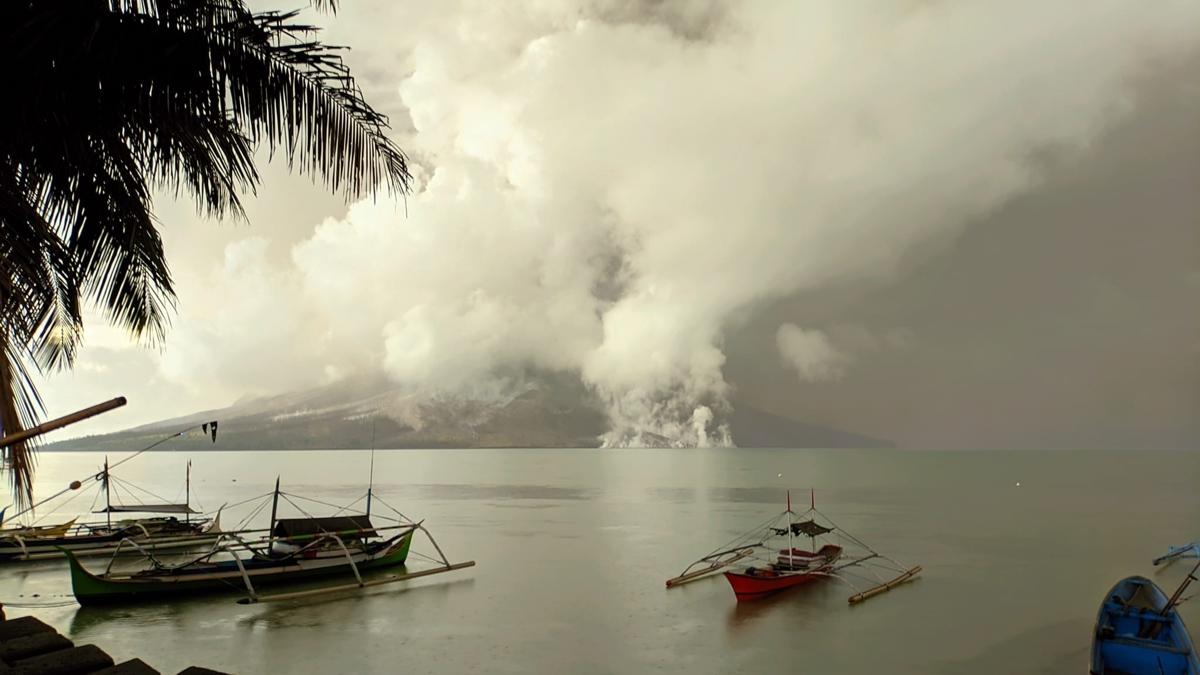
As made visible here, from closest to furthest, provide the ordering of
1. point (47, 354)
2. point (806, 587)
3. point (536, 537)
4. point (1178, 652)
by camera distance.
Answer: point (47, 354), point (1178, 652), point (806, 587), point (536, 537)

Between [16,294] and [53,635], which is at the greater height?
[16,294]

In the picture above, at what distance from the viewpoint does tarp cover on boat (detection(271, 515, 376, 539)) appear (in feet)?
88.2

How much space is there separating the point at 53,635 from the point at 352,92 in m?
5.69

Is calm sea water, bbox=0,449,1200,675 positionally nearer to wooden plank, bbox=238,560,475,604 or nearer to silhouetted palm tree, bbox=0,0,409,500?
wooden plank, bbox=238,560,475,604

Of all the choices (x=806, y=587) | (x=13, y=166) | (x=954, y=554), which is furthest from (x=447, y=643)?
(x=954, y=554)

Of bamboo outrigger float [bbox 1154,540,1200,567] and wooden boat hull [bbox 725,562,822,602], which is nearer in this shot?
wooden boat hull [bbox 725,562,822,602]

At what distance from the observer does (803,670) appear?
18.0 meters

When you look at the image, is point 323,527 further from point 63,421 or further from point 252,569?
point 63,421

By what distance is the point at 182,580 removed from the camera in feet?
76.8

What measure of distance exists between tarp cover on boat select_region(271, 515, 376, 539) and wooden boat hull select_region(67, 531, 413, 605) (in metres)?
1.02

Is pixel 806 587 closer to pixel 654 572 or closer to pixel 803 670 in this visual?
pixel 654 572

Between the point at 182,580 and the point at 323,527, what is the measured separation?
517 cm

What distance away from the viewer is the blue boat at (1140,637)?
13.6 metres

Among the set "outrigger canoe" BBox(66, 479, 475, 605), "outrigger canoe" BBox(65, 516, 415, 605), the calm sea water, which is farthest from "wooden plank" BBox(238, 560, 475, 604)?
"outrigger canoe" BBox(65, 516, 415, 605)
